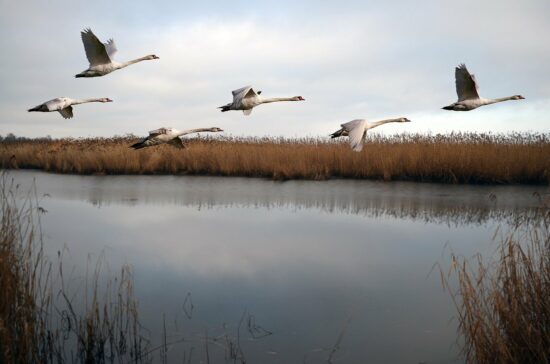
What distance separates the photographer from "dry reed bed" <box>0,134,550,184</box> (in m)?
15.3

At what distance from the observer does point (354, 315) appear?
6121mm

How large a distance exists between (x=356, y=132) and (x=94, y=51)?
10.0 feet

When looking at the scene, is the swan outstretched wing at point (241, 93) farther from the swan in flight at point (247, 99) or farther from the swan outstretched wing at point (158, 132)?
the swan outstretched wing at point (158, 132)

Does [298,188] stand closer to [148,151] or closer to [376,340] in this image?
[148,151]

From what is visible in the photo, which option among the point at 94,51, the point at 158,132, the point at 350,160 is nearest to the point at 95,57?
the point at 94,51

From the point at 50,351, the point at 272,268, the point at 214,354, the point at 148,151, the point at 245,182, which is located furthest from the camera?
the point at 148,151

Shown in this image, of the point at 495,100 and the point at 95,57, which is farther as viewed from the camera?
the point at 495,100

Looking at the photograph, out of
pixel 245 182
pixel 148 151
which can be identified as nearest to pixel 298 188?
pixel 245 182

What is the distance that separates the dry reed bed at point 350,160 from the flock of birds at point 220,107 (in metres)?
7.82

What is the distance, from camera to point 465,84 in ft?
23.6

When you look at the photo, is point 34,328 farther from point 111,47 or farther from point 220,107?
point 111,47

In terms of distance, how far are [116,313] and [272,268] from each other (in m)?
3.53

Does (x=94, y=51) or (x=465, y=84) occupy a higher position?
(x=94, y=51)

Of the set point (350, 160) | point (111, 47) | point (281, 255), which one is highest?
point (111, 47)
